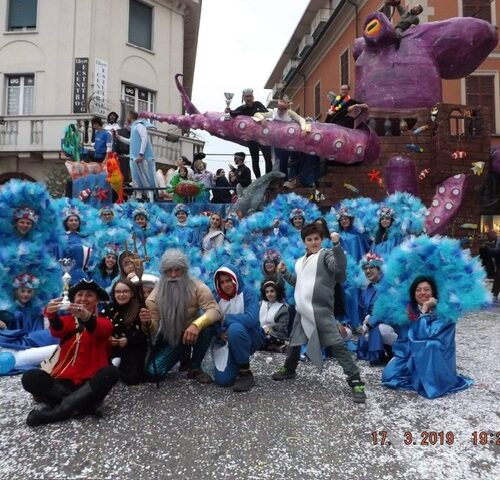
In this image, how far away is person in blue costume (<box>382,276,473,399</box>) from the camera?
358 cm

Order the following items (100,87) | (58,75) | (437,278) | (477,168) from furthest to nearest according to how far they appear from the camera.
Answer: (100,87)
(58,75)
(477,168)
(437,278)

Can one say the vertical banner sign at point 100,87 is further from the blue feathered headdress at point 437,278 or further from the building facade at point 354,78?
the blue feathered headdress at point 437,278

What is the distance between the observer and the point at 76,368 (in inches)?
122

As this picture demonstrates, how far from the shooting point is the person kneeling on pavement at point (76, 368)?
2.93m

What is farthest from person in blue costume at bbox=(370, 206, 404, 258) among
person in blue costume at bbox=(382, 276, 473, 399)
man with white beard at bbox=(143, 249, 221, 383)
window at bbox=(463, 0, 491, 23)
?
window at bbox=(463, 0, 491, 23)

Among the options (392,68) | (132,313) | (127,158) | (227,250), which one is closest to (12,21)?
(127,158)

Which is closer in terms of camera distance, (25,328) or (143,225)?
(25,328)

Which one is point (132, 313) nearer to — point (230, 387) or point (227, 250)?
point (230, 387)

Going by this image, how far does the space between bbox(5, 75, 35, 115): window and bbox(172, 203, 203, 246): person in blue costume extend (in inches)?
450

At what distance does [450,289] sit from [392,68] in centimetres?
630

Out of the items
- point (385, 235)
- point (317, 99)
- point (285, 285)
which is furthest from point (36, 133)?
point (317, 99)

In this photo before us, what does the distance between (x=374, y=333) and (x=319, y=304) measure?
988 millimetres

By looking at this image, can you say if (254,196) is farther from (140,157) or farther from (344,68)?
(344,68)

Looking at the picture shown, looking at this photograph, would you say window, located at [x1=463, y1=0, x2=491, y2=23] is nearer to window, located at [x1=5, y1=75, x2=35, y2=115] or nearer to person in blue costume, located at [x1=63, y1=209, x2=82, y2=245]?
window, located at [x1=5, y1=75, x2=35, y2=115]
